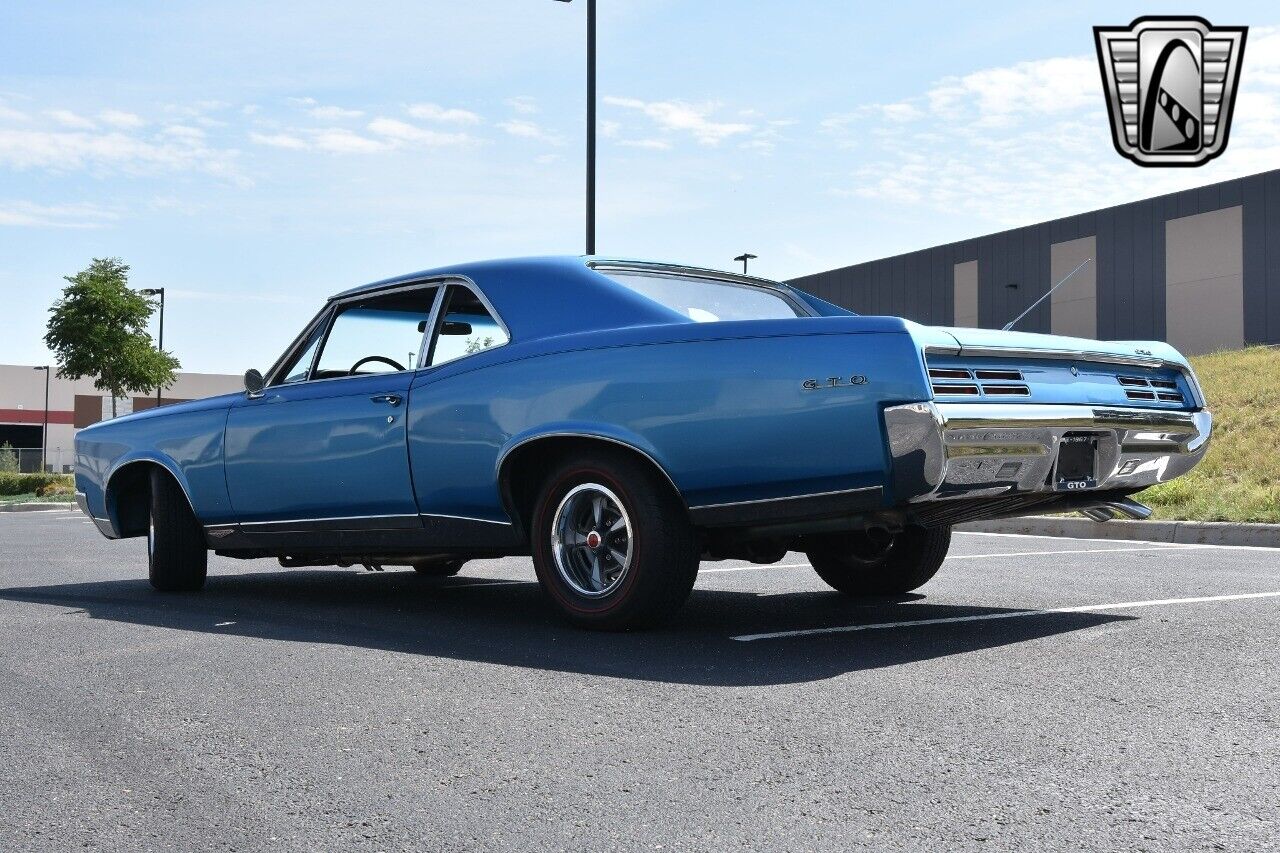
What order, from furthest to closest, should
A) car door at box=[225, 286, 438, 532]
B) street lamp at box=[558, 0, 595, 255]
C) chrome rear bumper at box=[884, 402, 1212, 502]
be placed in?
street lamp at box=[558, 0, 595, 255]
car door at box=[225, 286, 438, 532]
chrome rear bumper at box=[884, 402, 1212, 502]

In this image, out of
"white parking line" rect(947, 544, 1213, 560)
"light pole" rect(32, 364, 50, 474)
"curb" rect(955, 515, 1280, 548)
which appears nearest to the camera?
"white parking line" rect(947, 544, 1213, 560)

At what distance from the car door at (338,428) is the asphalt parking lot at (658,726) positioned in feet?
1.72

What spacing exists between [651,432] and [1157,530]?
26.4 ft

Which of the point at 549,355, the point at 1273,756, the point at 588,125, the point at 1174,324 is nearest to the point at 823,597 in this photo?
the point at 549,355

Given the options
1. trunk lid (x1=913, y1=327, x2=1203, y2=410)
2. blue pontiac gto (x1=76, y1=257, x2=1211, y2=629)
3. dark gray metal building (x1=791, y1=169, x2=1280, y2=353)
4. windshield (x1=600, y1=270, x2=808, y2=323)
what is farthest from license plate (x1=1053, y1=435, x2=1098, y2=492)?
dark gray metal building (x1=791, y1=169, x2=1280, y2=353)

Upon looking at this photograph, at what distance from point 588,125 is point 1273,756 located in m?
14.0

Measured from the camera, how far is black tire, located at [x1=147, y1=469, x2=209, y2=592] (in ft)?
25.1

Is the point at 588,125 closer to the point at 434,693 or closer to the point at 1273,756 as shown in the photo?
the point at 434,693

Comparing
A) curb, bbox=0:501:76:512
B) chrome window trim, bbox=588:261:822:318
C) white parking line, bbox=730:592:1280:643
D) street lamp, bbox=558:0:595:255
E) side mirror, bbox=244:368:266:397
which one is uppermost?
street lamp, bbox=558:0:595:255

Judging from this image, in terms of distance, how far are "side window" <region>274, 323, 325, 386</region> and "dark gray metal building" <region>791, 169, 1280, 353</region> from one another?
33.6 metres

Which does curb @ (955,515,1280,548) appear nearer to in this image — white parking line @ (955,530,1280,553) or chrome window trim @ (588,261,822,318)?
white parking line @ (955,530,1280,553)

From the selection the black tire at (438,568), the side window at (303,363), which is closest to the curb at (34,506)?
the black tire at (438,568)

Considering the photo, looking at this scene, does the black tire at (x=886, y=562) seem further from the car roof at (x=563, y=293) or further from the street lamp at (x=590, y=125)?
the street lamp at (x=590, y=125)

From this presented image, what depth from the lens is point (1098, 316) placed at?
40.8 metres
